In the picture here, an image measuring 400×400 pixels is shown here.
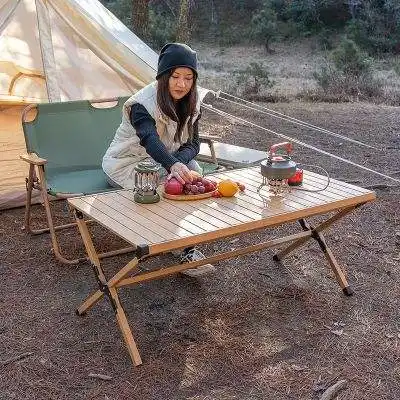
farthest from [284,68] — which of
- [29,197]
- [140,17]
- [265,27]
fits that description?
[29,197]

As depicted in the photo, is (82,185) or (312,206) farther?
(82,185)

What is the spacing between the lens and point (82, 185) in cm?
363

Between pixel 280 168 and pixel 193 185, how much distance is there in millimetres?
402

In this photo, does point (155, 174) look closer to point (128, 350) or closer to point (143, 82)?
point (128, 350)

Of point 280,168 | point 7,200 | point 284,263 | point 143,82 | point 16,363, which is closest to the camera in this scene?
point 16,363

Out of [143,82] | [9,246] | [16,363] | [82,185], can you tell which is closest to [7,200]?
[9,246]

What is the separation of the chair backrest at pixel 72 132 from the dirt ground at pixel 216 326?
50 centimetres

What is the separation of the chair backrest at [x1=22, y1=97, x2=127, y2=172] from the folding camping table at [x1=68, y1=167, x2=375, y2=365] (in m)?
1.24

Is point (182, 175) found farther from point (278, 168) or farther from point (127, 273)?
point (127, 273)

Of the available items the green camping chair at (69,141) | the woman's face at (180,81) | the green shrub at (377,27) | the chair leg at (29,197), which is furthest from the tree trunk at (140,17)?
the green shrub at (377,27)

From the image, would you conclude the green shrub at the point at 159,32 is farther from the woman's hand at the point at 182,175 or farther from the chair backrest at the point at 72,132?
the woman's hand at the point at 182,175

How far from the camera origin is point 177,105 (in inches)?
129

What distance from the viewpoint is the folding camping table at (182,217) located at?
2387 mm

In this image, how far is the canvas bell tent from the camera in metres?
4.49
